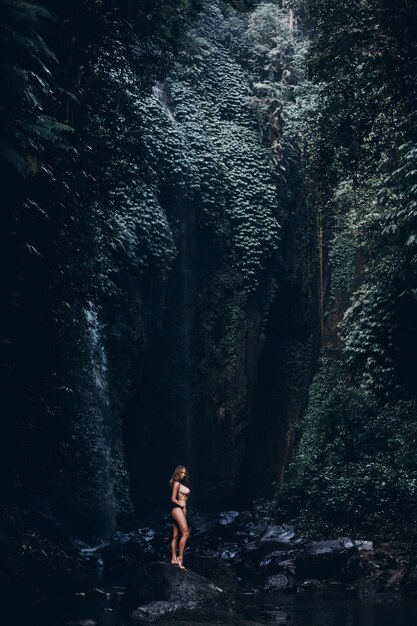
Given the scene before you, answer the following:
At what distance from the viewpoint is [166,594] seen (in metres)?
9.52

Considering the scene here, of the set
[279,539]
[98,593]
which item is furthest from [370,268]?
[98,593]

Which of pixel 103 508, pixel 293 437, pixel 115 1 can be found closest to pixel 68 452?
pixel 115 1

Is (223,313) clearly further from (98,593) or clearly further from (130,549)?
(98,593)

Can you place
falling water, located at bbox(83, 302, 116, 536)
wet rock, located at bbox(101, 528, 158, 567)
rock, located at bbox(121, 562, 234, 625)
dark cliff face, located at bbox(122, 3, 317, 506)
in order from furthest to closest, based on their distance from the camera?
dark cliff face, located at bbox(122, 3, 317, 506) < falling water, located at bbox(83, 302, 116, 536) < wet rock, located at bbox(101, 528, 158, 567) < rock, located at bbox(121, 562, 234, 625)

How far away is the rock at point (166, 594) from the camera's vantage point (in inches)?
362

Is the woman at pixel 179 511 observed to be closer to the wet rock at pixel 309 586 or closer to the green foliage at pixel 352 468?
the wet rock at pixel 309 586

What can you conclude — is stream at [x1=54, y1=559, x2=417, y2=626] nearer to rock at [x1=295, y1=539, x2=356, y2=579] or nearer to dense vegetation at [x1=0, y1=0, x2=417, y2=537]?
rock at [x1=295, y1=539, x2=356, y2=579]

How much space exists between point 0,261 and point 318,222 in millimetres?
16306

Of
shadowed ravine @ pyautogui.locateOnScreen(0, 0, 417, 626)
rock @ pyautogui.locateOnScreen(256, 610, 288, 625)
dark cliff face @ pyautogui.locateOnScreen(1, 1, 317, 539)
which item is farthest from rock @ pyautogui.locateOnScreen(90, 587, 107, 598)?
dark cliff face @ pyautogui.locateOnScreen(1, 1, 317, 539)

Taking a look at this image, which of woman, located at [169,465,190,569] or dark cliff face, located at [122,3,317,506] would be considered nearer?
woman, located at [169,465,190,569]

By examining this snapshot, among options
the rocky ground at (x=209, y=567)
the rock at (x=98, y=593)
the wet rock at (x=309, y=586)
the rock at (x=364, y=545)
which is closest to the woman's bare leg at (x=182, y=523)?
the rocky ground at (x=209, y=567)

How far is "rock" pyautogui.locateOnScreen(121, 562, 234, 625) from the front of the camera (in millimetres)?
9195

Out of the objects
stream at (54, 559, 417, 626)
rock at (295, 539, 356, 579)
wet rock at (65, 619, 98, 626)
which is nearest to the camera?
wet rock at (65, 619, 98, 626)

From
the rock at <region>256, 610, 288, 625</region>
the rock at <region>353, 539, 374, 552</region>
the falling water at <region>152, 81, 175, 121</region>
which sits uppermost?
the falling water at <region>152, 81, 175, 121</region>
